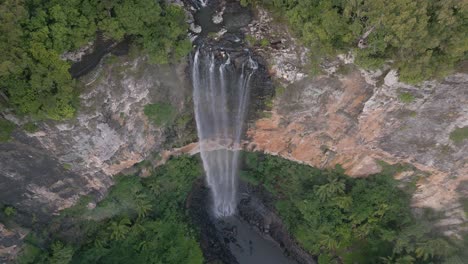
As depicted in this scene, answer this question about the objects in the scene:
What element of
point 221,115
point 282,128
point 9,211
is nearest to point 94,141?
point 9,211

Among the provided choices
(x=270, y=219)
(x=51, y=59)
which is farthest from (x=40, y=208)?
(x=270, y=219)

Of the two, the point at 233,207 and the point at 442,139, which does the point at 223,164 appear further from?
the point at 442,139

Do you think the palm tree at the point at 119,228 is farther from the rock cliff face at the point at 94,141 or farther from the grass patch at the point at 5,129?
the grass patch at the point at 5,129

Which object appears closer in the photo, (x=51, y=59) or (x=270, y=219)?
(x=51, y=59)

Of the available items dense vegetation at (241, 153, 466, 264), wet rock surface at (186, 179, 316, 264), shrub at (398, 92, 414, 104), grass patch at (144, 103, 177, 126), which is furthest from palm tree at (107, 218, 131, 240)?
shrub at (398, 92, 414, 104)

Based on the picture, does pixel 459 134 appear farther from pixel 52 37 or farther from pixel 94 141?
pixel 52 37
